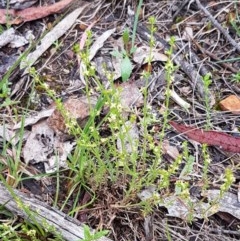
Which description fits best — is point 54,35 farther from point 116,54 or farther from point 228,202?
point 228,202

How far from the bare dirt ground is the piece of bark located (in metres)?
0.10

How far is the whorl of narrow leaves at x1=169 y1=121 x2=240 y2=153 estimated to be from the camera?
1.99 metres

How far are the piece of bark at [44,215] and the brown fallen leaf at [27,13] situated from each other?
84 cm

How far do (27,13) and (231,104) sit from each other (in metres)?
0.96

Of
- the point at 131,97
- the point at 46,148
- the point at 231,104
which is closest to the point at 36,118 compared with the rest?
the point at 46,148

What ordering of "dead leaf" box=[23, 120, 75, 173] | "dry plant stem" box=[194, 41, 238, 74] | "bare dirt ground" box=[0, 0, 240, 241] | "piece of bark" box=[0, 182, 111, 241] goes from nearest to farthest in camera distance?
1. "piece of bark" box=[0, 182, 111, 241]
2. "bare dirt ground" box=[0, 0, 240, 241]
3. "dead leaf" box=[23, 120, 75, 173]
4. "dry plant stem" box=[194, 41, 238, 74]

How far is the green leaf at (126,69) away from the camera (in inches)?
86.0

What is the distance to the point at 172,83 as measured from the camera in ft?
7.13

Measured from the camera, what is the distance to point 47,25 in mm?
2404

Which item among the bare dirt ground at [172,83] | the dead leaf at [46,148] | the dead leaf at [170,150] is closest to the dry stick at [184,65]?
the bare dirt ground at [172,83]

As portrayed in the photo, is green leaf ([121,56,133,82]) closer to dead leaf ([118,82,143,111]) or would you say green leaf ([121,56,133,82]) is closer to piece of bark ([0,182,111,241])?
dead leaf ([118,82,143,111])

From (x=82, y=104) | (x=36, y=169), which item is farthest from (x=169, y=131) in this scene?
(x=36, y=169)

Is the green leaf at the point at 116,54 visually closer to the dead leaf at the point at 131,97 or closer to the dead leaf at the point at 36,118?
the dead leaf at the point at 131,97

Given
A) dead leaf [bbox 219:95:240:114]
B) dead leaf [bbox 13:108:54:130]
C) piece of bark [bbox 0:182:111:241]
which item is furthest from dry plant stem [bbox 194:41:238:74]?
piece of bark [bbox 0:182:111:241]
